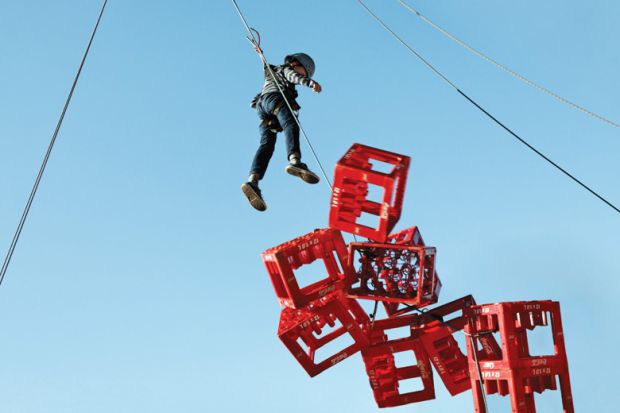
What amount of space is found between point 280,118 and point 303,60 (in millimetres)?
1037

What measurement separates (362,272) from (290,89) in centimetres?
292

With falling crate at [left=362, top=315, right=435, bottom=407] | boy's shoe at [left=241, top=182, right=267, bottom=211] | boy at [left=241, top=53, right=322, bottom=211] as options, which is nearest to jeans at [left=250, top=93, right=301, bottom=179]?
Answer: boy at [left=241, top=53, right=322, bottom=211]

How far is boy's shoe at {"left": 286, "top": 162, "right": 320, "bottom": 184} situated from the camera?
403 inches

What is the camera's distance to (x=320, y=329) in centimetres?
1102

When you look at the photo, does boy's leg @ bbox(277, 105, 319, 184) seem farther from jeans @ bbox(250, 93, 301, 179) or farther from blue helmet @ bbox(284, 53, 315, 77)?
blue helmet @ bbox(284, 53, 315, 77)

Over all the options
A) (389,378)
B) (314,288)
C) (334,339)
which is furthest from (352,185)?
(389,378)

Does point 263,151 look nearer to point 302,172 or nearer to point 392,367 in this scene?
point 302,172

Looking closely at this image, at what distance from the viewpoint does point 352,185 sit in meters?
9.66

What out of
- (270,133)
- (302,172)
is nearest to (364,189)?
(302,172)

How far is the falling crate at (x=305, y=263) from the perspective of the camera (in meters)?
10.4

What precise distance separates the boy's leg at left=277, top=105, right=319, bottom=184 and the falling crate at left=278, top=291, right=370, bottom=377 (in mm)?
1762

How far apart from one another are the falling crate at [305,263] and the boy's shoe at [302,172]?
2.94 feet

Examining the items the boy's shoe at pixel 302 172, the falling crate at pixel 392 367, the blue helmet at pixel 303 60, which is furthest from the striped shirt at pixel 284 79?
the falling crate at pixel 392 367

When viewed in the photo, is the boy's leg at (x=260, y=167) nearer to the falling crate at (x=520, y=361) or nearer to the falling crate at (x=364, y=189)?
the falling crate at (x=364, y=189)
